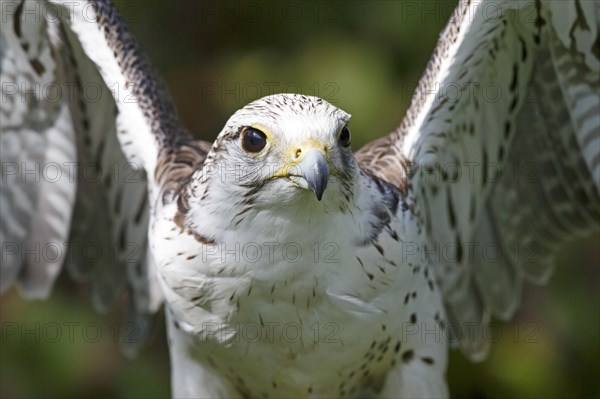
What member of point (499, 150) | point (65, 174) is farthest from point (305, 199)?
point (65, 174)

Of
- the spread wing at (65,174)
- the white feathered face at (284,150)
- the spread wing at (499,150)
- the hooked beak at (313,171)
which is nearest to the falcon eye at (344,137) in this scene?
the white feathered face at (284,150)

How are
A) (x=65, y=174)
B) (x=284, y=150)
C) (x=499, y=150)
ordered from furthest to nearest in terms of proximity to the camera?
(x=65, y=174) < (x=499, y=150) < (x=284, y=150)

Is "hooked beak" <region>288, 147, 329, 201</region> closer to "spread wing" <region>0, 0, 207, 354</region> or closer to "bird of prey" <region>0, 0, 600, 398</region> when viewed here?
"bird of prey" <region>0, 0, 600, 398</region>

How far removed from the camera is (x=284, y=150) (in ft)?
13.1

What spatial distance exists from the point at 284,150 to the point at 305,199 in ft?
0.64

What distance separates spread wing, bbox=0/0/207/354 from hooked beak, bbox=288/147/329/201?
154cm

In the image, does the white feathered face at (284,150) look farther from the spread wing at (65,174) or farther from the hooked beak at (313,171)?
the spread wing at (65,174)

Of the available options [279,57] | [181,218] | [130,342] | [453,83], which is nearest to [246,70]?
[279,57]

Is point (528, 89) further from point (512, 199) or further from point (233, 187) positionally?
point (233, 187)

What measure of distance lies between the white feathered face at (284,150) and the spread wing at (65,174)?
1.26 metres

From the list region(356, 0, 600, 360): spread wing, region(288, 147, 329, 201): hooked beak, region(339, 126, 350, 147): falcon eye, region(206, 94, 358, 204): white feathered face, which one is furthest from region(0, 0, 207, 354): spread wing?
region(288, 147, 329, 201): hooked beak

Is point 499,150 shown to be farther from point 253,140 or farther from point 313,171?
point 313,171

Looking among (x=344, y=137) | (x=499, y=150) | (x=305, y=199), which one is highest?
(x=344, y=137)

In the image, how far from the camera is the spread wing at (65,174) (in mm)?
5762
